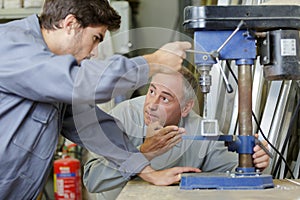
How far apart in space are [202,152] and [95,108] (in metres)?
0.42

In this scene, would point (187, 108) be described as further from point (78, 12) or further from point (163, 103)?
point (78, 12)

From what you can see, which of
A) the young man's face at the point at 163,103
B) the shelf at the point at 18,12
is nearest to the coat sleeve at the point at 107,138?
the young man's face at the point at 163,103

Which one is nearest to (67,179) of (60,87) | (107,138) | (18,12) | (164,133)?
(18,12)

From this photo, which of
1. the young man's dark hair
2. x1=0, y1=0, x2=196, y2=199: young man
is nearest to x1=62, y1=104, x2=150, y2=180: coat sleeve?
x1=0, y1=0, x2=196, y2=199: young man

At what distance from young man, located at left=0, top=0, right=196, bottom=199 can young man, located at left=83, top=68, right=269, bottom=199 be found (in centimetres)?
6

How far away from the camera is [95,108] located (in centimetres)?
148

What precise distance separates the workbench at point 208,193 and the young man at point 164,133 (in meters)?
0.14

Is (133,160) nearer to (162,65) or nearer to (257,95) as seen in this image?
(162,65)

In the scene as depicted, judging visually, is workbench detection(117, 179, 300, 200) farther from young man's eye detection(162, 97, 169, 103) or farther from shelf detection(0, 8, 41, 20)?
shelf detection(0, 8, 41, 20)

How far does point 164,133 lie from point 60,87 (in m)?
0.38

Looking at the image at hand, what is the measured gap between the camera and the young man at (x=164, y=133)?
1407 millimetres

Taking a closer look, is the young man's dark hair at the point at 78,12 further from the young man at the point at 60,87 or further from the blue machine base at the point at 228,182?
the blue machine base at the point at 228,182

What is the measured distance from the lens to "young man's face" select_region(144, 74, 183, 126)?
58.3 inches

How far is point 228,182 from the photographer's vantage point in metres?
1.16
